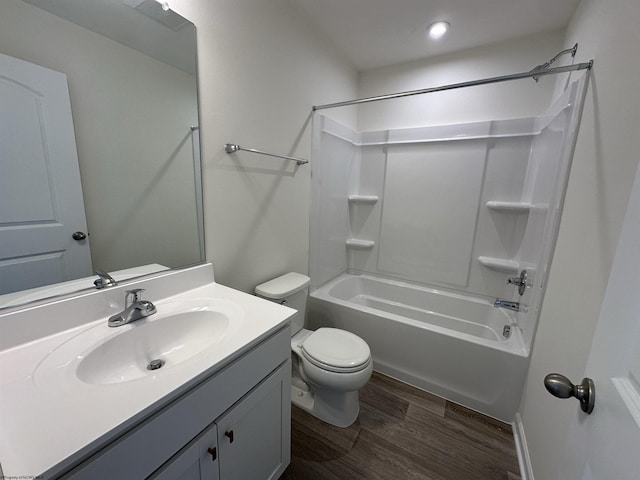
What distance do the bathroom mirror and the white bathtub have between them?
1.23 m

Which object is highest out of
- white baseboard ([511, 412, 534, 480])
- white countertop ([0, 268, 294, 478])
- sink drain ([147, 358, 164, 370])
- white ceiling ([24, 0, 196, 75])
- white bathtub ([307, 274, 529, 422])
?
white ceiling ([24, 0, 196, 75])

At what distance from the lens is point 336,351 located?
1.46 metres

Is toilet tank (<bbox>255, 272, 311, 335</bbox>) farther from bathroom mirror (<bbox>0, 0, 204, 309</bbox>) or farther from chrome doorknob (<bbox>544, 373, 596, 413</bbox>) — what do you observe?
chrome doorknob (<bbox>544, 373, 596, 413</bbox>)

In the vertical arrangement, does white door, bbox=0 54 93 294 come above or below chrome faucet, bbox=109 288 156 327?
above

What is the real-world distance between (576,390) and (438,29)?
217 cm

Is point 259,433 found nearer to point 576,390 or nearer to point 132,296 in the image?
point 132,296

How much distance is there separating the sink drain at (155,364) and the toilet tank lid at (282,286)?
644 mm

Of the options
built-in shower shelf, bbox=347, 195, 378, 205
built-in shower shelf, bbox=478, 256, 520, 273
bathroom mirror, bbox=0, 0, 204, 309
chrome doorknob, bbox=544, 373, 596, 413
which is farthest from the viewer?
built-in shower shelf, bbox=347, 195, 378, 205

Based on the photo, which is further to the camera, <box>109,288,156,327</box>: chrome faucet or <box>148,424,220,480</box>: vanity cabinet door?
<box>109,288,156,327</box>: chrome faucet

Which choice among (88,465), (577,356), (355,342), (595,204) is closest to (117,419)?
(88,465)

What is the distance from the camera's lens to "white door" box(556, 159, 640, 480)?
0.37 m

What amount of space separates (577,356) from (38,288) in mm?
1829

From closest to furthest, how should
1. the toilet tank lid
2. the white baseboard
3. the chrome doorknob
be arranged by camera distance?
the chrome doorknob < the white baseboard < the toilet tank lid

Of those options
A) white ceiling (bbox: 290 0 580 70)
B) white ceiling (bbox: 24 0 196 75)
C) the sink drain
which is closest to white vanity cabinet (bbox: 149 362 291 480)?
the sink drain
